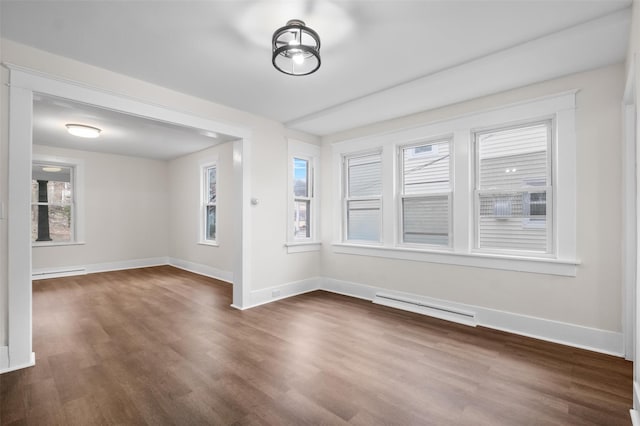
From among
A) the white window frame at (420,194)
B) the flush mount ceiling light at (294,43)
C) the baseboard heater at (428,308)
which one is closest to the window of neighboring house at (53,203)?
the flush mount ceiling light at (294,43)

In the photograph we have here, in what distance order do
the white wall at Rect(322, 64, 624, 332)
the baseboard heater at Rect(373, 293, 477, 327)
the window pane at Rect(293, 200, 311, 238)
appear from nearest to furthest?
the white wall at Rect(322, 64, 624, 332)
the baseboard heater at Rect(373, 293, 477, 327)
the window pane at Rect(293, 200, 311, 238)

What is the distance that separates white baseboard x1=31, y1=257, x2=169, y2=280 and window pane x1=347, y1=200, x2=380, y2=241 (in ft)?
17.5

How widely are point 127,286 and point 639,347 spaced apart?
21.3ft

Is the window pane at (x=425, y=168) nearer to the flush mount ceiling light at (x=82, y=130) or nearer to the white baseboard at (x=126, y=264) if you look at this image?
the flush mount ceiling light at (x=82, y=130)

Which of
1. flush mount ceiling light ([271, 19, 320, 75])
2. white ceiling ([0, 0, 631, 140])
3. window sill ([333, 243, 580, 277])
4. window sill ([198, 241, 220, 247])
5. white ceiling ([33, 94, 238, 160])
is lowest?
window sill ([198, 241, 220, 247])

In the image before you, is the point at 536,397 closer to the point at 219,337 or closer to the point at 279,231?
the point at 219,337

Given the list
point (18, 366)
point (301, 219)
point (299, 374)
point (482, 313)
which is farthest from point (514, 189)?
point (18, 366)

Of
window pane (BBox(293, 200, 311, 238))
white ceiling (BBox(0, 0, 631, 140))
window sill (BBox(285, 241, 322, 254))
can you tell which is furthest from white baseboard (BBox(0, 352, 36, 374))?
window pane (BBox(293, 200, 311, 238))

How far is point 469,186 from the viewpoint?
12.0ft

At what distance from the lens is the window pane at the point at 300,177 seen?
5.07 metres

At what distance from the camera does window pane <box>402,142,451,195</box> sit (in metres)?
3.98

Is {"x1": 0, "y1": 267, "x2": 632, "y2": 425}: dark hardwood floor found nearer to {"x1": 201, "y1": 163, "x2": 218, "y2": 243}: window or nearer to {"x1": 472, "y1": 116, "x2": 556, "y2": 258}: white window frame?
{"x1": 472, "y1": 116, "x2": 556, "y2": 258}: white window frame

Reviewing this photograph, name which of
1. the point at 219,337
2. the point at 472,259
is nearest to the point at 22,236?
the point at 219,337

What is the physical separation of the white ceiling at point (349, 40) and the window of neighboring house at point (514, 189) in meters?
0.58
